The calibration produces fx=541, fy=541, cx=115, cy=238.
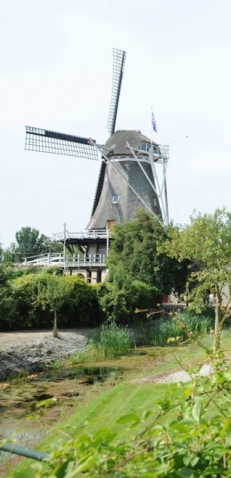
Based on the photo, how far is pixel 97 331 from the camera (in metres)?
23.0

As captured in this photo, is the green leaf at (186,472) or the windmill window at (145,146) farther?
the windmill window at (145,146)

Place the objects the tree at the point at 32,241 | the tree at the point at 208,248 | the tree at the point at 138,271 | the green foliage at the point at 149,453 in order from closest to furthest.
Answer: the green foliage at the point at 149,453
the tree at the point at 208,248
the tree at the point at 138,271
the tree at the point at 32,241

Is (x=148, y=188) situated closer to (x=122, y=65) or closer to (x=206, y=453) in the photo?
(x=122, y=65)

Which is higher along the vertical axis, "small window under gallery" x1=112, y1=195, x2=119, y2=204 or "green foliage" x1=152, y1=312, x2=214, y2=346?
"small window under gallery" x1=112, y1=195, x2=119, y2=204

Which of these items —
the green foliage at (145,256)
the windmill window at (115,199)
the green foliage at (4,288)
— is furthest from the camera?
the windmill window at (115,199)

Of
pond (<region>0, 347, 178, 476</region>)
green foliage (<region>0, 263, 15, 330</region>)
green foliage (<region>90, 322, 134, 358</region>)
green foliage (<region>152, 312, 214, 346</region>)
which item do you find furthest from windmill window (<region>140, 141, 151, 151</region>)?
green foliage (<region>0, 263, 15, 330</region>)

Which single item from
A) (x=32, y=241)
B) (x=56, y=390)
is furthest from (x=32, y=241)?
(x=56, y=390)

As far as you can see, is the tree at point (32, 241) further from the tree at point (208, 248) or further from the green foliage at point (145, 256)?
the tree at point (208, 248)

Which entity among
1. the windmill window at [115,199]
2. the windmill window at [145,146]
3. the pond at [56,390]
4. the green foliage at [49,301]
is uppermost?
the windmill window at [145,146]

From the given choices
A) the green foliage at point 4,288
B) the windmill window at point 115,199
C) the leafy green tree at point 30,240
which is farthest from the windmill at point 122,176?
the leafy green tree at point 30,240

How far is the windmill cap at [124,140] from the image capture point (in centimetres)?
3650

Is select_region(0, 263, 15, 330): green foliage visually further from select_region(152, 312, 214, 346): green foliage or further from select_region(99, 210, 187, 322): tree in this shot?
select_region(152, 312, 214, 346): green foliage

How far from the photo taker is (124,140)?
3703 cm

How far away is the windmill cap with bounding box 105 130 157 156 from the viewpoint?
3650 centimetres
